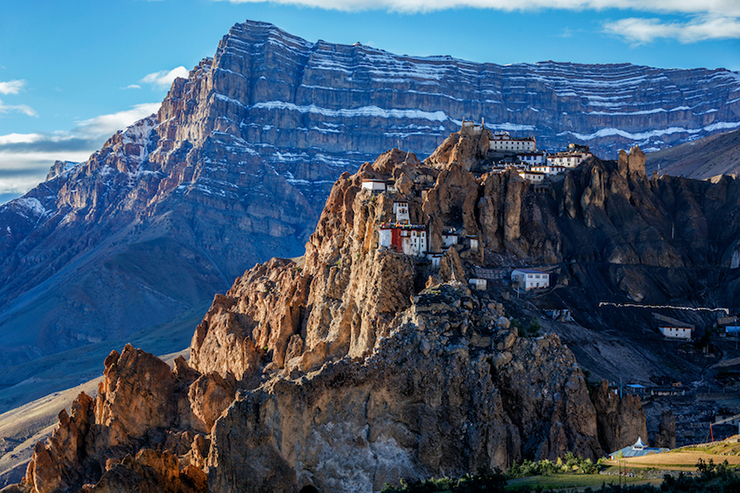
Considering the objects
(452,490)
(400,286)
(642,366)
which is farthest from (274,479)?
(642,366)

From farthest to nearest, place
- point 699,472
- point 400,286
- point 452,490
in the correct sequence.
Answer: point 400,286 → point 452,490 → point 699,472

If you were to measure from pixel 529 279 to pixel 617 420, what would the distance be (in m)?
41.7

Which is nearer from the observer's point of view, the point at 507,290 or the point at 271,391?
the point at 271,391

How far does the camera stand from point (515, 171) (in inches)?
5684

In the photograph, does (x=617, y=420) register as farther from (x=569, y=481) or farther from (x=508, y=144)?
(x=508, y=144)

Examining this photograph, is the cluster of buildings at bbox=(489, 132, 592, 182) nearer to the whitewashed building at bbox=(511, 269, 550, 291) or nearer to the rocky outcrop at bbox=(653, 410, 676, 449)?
the whitewashed building at bbox=(511, 269, 550, 291)

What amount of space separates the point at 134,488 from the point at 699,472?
50240 mm

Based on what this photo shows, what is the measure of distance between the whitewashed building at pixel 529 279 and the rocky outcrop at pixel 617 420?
37.9 m

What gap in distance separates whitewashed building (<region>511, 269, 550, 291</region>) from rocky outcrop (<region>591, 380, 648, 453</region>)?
37.9 m

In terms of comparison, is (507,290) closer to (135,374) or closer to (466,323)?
(466,323)

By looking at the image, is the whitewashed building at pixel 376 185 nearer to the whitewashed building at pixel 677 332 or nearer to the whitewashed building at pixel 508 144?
the whitewashed building at pixel 508 144

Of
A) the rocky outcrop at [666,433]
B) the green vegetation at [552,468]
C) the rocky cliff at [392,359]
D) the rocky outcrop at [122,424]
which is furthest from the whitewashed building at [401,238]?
the green vegetation at [552,468]

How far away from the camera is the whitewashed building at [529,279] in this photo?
5153 inches

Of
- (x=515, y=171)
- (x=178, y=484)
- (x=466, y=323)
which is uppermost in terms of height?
(x=515, y=171)
